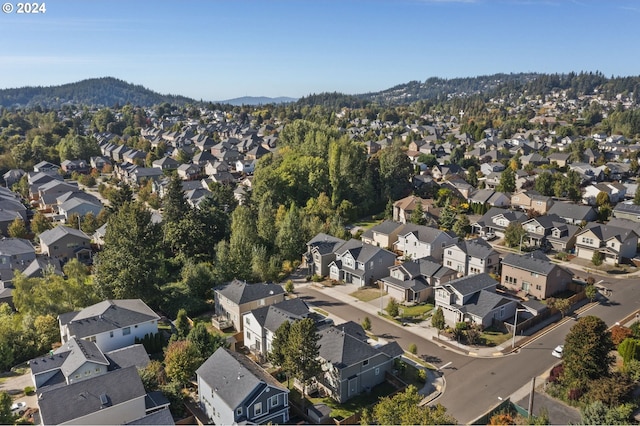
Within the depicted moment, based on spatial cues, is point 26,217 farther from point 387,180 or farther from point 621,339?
point 621,339

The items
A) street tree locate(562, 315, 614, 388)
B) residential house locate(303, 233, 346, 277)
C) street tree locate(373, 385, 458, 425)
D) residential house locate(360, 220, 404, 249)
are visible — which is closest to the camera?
street tree locate(373, 385, 458, 425)

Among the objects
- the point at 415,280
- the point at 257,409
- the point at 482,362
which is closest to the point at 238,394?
the point at 257,409

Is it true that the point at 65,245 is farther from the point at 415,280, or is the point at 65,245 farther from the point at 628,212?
the point at 628,212

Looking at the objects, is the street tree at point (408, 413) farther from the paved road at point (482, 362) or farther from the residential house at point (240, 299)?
the residential house at point (240, 299)

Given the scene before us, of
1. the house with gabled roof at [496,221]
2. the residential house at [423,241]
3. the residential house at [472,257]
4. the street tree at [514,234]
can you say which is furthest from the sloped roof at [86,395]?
the house with gabled roof at [496,221]

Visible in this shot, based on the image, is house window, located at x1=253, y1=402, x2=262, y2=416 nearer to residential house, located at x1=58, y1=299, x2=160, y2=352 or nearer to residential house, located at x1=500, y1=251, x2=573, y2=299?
residential house, located at x1=58, y1=299, x2=160, y2=352

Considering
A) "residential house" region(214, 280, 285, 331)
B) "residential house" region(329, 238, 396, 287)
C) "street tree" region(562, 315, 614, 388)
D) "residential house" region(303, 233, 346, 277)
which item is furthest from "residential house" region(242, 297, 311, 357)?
"street tree" region(562, 315, 614, 388)
